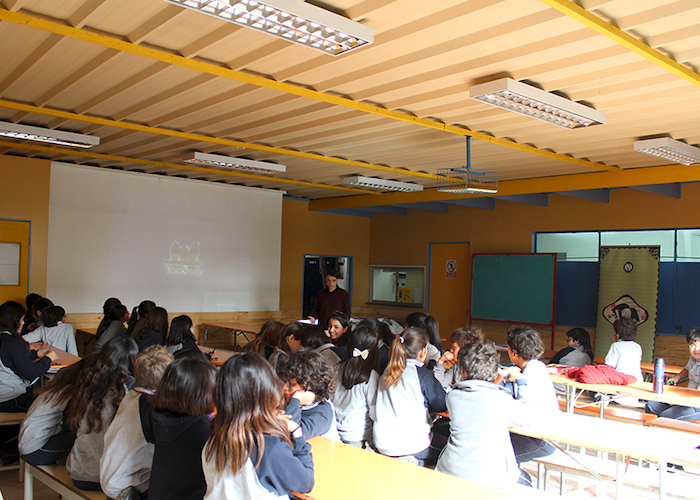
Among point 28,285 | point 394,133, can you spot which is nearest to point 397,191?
point 394,133

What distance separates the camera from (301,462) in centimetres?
200

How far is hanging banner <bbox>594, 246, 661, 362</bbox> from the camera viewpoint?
7484mm

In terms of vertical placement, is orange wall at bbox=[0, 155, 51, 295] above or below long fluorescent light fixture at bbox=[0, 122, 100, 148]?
below

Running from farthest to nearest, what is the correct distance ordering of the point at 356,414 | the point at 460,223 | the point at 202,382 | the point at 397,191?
the point at 460,223, the point at 397,191, the point at 356,414, the point at 202,382

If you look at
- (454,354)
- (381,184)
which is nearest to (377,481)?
(454,354)

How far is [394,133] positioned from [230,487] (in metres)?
4.00

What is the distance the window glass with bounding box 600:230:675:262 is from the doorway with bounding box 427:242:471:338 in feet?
7.61

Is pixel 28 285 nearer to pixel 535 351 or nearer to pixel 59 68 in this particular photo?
pixel 59 68

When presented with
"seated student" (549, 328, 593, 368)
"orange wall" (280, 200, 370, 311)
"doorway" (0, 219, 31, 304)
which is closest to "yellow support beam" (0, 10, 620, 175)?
"seated student" (549, 328, 593, 368)

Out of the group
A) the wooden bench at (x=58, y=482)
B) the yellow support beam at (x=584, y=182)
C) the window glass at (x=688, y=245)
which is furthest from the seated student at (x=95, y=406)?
the window glass at (x=688, y=245)

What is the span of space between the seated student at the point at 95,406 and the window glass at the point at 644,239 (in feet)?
23.4

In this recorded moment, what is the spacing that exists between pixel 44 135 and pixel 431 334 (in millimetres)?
4063

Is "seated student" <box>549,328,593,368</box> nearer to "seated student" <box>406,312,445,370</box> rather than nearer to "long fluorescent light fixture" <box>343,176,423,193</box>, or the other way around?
"seated student" <box>406,312,445,370</box>

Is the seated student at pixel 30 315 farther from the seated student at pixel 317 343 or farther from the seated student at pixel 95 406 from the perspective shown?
the seated student at pixel 95 406
